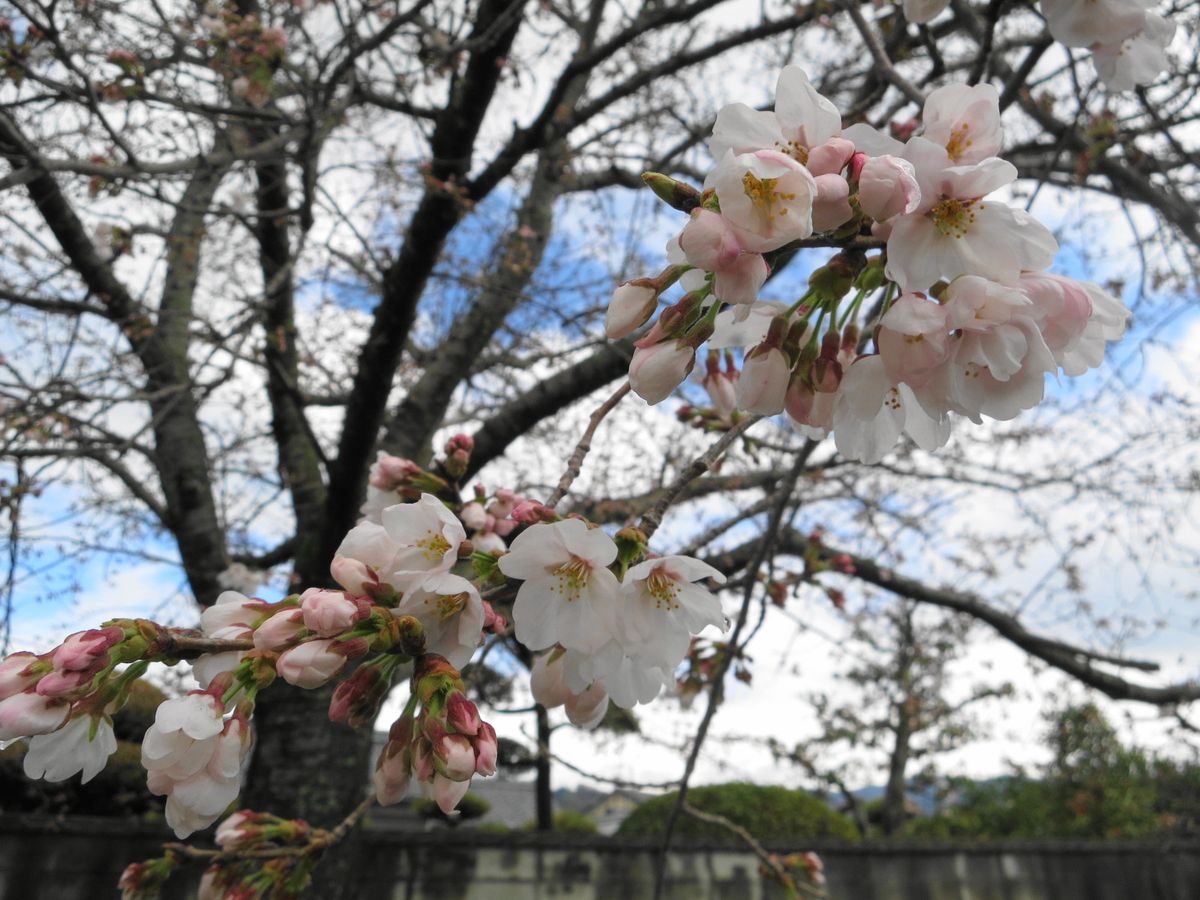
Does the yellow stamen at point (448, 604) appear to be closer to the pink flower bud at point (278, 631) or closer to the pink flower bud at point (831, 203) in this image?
the pink flower bud at point (278, 631)

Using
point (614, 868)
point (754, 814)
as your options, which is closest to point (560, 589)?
point (614, 868)

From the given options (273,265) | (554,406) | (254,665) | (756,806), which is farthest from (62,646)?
(756,806)

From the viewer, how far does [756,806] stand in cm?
660

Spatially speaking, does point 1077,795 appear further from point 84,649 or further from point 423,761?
point 84,649

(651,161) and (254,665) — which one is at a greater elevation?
(651,161)

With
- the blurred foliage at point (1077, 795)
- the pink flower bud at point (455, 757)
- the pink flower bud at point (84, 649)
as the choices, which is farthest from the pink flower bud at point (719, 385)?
the blurred foliage at point (1077, 795)

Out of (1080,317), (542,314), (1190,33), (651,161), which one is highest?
(651,161)

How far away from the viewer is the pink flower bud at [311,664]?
655 millimetres

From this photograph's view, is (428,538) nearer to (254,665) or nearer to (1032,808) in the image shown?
(254,665)

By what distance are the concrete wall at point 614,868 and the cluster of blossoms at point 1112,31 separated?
449 cm

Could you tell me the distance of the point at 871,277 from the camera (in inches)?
29.0

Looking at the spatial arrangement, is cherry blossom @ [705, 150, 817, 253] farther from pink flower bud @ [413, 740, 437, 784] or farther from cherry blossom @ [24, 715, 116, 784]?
cherry blossom @ [24, 715, 116, 784]

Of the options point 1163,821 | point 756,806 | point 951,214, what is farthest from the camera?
point 1163,821

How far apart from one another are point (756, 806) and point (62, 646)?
6.82m
